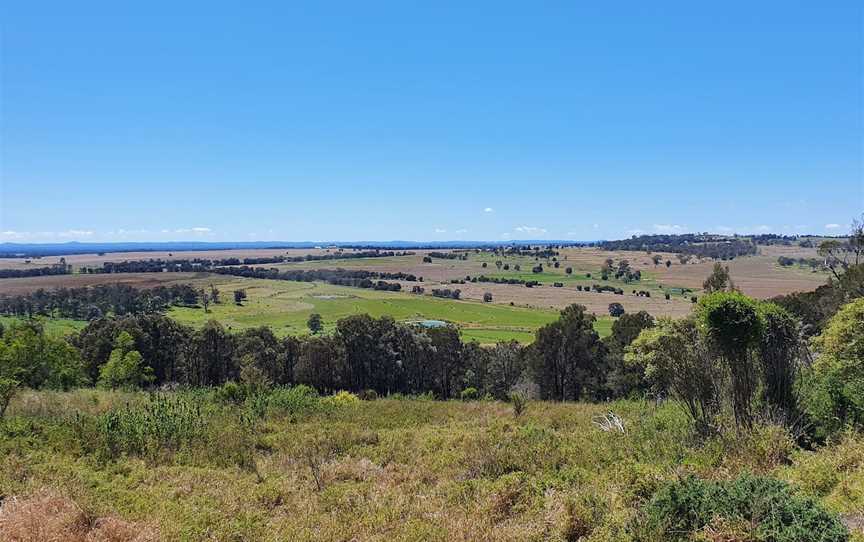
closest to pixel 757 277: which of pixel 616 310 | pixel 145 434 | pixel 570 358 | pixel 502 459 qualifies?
pixel 616 310

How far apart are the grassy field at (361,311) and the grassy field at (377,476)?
50.6 meters

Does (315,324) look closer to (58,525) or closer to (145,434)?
(145,434)

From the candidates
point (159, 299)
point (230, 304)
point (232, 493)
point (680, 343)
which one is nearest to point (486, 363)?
point (680, 343)

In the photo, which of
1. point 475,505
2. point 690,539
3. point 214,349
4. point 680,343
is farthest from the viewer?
point 214,349

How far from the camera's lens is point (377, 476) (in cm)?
866

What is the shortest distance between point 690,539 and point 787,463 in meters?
4.22

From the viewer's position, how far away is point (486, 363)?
150 ft

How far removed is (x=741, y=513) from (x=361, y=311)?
249 feet

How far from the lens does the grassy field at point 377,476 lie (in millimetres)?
5859

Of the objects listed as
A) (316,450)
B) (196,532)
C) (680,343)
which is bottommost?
(316,450)

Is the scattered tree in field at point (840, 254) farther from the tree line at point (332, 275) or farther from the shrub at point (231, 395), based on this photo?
the tree line at point (332, 275)

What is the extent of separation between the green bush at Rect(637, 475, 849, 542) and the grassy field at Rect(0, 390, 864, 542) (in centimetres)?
7

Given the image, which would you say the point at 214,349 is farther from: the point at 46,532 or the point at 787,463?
the point at 787,463

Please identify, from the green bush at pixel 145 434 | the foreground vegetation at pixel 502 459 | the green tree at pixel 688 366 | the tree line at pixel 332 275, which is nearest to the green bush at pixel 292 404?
the foreground vegetation at pixel 502 459
